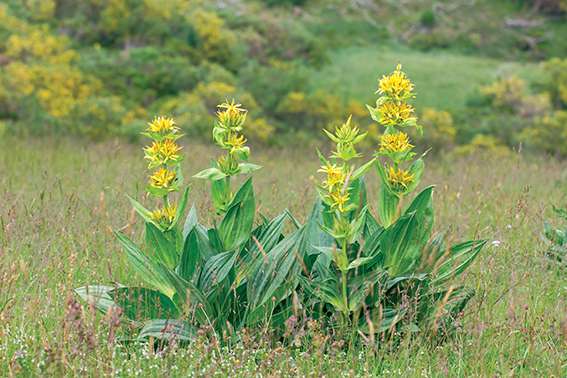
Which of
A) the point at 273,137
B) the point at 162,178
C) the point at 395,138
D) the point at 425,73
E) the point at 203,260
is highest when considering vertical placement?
the point at 395,138

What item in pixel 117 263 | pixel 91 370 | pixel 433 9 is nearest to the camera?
pixel 91 370

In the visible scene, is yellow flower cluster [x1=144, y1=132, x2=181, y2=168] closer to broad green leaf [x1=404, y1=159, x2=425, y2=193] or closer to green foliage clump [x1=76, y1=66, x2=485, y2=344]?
green foliage clump [x1=76, y1=66, x2=485, y2=344]

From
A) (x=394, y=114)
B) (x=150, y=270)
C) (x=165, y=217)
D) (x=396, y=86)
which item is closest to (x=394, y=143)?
(x=394, y=114)

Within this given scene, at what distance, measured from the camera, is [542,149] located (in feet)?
48.8

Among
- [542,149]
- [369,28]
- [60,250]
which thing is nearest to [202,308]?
[60,250]

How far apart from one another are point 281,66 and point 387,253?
14.5 metres

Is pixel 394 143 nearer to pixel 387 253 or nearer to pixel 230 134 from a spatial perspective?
pixel 387 253

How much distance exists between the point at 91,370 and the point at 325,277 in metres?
1.07

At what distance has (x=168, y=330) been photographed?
3.25 m

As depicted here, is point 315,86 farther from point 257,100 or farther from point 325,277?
point 325,277

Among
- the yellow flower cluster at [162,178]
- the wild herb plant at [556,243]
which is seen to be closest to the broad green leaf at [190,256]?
the yellow flower cluster at [162,178]

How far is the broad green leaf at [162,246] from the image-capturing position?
3.46 metres

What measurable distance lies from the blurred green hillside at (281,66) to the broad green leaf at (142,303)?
8033 millimetres

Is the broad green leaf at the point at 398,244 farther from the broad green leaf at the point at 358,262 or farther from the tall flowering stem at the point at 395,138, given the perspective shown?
the broad green leaf at the point at 358,262
